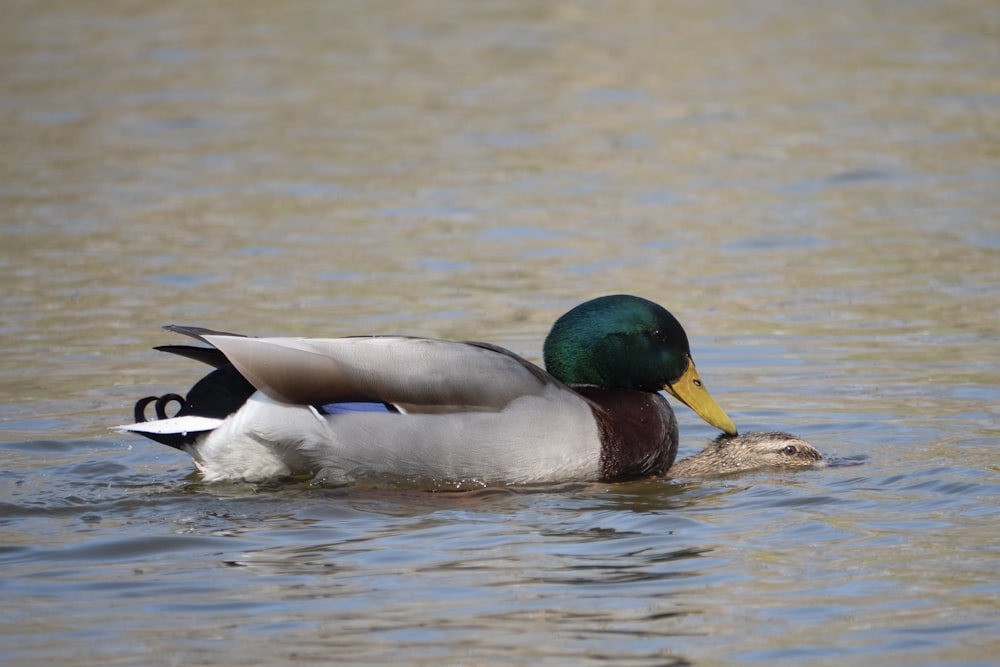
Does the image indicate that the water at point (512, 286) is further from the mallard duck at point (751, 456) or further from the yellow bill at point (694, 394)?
the yellow bill at point (694, 394)

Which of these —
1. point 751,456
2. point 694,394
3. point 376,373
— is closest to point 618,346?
point 694,394

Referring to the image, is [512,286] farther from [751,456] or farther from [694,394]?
[751,456]

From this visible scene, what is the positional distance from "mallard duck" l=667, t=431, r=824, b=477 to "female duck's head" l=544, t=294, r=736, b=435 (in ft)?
0.55

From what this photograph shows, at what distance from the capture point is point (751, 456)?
8000 millimetres

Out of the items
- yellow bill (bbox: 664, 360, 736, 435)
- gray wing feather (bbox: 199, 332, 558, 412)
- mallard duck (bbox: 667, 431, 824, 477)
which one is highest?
gray wing feather (bbox: 199, 332, 558, 412)

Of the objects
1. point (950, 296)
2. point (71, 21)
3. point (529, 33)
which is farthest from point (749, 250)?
point (71, 21)

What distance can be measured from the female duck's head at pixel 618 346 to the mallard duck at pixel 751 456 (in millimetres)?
168

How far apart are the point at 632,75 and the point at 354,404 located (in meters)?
12.0

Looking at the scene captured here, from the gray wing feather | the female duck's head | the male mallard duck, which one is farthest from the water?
the female duck's head

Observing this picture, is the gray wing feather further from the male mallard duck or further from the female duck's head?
the female duck's head

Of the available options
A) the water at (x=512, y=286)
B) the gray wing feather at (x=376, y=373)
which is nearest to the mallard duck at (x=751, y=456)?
the water at (x=512, y=286)

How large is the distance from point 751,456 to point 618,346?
0.79 m

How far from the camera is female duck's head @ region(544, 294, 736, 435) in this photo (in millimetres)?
8133

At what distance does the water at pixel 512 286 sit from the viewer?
236 inches
